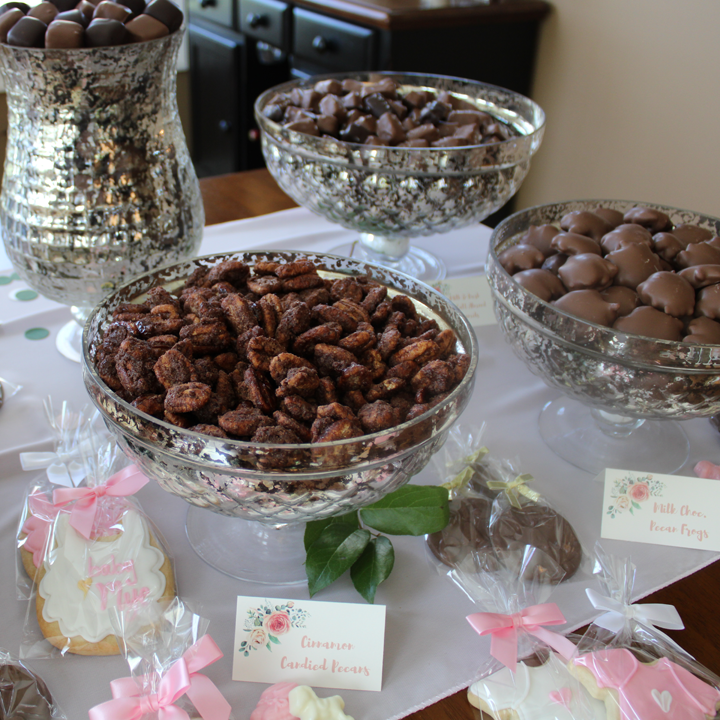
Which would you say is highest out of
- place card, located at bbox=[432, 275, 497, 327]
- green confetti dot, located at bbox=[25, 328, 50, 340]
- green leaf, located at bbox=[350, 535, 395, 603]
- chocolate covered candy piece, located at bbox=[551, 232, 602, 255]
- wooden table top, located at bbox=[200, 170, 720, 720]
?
chocolate covered candy piece, located at bbox=[551, 232, 602, 255]

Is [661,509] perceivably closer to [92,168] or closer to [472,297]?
[472,297]

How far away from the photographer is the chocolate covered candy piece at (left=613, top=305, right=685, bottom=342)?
75cm

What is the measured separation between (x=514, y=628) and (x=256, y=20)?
256 cm

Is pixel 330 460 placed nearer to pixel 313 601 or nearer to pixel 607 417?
pixel 313 601

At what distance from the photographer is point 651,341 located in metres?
0.70

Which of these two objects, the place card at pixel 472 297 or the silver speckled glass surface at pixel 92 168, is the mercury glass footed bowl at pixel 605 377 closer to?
the place card at pixel 472 297

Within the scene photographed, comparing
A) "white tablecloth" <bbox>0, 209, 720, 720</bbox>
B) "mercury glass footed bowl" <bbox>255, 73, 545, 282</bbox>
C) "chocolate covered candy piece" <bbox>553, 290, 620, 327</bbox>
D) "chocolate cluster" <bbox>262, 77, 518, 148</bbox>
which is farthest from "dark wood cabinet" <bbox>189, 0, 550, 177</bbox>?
"chocolate covered candy piece" <bbox>553, 290, 620, 327</bbox>

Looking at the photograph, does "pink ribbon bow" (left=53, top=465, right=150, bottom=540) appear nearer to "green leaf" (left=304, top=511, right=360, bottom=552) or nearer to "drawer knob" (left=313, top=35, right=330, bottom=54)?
"green leaf" (left=304, top=511, right=360, bottom=552)

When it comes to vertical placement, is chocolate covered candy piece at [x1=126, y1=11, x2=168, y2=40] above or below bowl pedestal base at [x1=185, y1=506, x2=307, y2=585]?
above

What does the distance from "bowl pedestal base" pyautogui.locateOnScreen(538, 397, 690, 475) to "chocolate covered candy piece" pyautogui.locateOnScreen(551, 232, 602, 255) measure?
0.23 metres

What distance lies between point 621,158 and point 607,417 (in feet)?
4.86

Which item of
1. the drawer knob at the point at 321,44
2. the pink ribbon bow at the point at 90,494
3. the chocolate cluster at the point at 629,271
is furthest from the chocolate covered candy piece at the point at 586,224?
the drawer knob at the point at 321,44

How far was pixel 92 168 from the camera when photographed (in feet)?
2.81

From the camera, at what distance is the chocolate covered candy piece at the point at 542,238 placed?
919 millimetres
